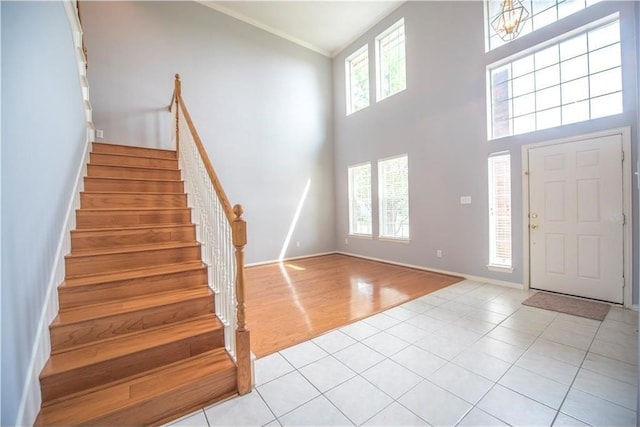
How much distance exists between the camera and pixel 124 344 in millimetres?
1731

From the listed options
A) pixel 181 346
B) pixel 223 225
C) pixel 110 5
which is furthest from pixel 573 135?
pixel 110 5

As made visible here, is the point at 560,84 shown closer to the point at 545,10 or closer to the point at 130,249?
the point at 545,10

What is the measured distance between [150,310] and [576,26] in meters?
5.28

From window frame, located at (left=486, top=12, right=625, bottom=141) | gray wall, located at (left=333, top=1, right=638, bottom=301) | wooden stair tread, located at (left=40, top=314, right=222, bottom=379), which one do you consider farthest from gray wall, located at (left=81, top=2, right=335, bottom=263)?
window frame, located at (left=486, top=12, right=625, bottom=141)

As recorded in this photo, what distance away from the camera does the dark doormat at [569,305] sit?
2.83 meters

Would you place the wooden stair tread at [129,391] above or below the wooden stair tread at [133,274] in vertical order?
below

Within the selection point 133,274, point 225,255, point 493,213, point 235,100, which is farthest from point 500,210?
point 235,100

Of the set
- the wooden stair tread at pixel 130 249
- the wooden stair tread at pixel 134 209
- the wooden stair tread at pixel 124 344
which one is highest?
the wooden stair tread at pixel 134 209

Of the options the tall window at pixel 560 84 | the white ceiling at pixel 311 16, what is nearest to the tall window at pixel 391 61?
the white ceiling at pixel 311 16

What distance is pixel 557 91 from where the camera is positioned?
3.40 metres

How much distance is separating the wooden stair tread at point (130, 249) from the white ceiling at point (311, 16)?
16.3 ft

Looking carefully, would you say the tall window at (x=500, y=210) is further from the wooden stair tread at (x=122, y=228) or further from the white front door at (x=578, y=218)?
the wooden stair tread at (x=122, y=228)

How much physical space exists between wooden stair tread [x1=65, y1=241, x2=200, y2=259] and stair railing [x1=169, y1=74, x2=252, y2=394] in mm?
175

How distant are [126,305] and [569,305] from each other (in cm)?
439
